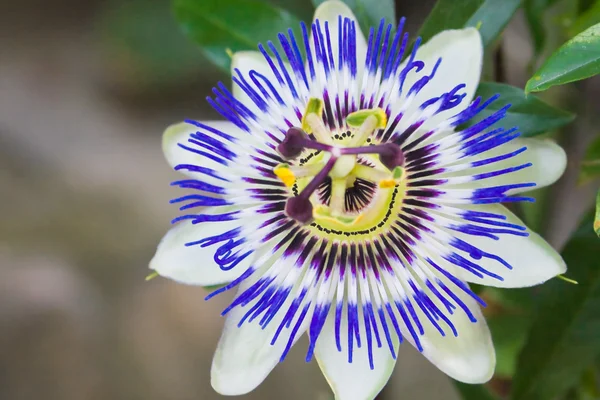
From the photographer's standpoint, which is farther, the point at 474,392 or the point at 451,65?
the point at 474,392

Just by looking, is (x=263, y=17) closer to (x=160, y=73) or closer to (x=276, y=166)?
(x=276, y=166)

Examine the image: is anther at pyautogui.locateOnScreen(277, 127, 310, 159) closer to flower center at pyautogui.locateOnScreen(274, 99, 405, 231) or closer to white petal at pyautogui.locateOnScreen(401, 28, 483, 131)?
flower center at pyautogui.locateOnScreen(274, 99, 405, 231)

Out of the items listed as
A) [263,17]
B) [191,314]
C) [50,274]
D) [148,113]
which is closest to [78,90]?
[148,113]

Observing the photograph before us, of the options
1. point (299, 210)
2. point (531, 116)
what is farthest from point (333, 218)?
point (531, 116)

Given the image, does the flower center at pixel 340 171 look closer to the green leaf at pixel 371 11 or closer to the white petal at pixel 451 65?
the white petal at pixel 451 65

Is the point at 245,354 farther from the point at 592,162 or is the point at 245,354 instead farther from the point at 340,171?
the point at 592,162

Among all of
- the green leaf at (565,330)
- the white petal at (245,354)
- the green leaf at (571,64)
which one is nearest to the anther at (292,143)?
the white petal at (245,354)
